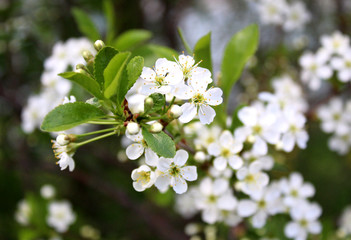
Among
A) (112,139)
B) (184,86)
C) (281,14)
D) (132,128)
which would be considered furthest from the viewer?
(112,139)

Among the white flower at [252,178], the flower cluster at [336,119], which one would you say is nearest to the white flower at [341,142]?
the flower cluster at [336,119]

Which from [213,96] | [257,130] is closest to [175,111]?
[213,96]

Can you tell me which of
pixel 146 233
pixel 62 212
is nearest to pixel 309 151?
pixel 146 233

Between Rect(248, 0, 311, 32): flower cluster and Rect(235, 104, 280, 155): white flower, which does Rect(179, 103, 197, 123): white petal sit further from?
Rect(248, 0, 311, 32): flower cluster

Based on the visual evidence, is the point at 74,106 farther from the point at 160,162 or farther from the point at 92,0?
the point at 92,0

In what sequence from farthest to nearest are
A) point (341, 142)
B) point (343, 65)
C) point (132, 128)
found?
point (341, 142) → point (343, 65) → point (132, 128)

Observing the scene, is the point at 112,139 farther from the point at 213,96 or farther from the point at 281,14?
the point at 213,96

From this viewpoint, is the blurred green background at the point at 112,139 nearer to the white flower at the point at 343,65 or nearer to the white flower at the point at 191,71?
the white flower at the point at 343,65
